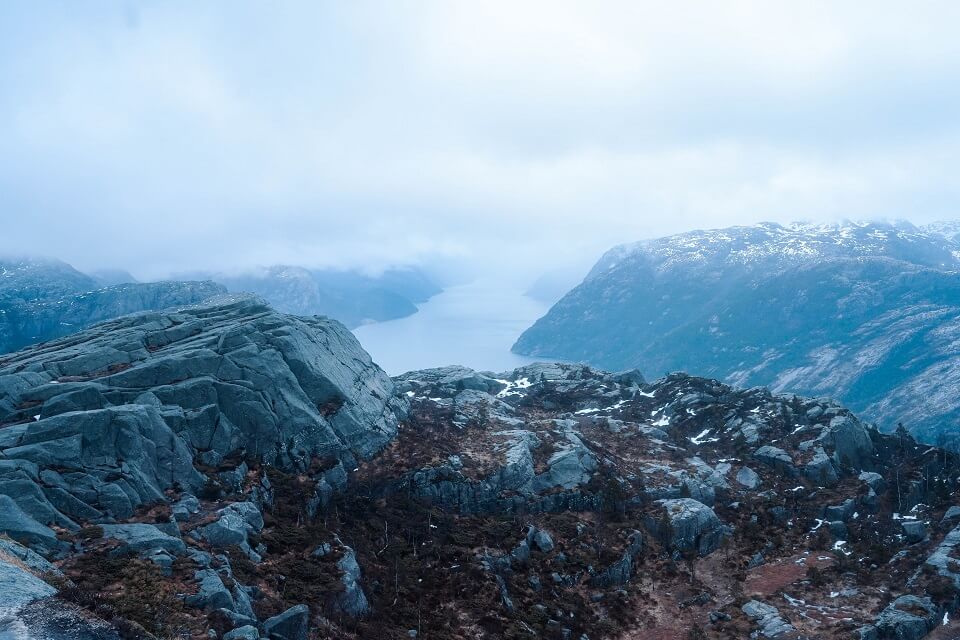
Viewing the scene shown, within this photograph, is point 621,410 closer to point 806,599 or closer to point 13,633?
point 806,599

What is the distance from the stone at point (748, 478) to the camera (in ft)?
208

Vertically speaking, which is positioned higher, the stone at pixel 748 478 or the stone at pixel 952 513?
the stone at pixel 952 513

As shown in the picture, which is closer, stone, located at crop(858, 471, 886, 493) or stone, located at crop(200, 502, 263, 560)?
stone, located at crop(200, 502, 263, 560)

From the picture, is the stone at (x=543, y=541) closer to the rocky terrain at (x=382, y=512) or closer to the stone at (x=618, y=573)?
the rocky terrain at (x=382, y=512)

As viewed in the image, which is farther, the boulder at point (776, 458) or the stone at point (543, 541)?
the boulder at point (776, 458)

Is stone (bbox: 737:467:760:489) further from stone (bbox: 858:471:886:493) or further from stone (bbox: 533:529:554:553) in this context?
stone (bbox: 533:529:554:553)

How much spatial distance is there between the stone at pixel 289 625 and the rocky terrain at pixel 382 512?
110mm

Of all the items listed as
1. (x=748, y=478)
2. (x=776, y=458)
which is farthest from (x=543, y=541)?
(x=776, y=458)

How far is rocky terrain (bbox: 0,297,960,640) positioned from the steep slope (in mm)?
182

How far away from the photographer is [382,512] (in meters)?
44.0

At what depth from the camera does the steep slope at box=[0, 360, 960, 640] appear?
90.4 ft

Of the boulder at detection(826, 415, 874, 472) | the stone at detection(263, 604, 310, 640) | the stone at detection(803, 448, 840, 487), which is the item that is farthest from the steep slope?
the stone at detection(803, 448, 840, 487)

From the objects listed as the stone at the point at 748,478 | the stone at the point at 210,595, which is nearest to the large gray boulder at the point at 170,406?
the stone at the point at 210,595

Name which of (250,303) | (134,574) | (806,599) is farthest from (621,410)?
(134,574)
